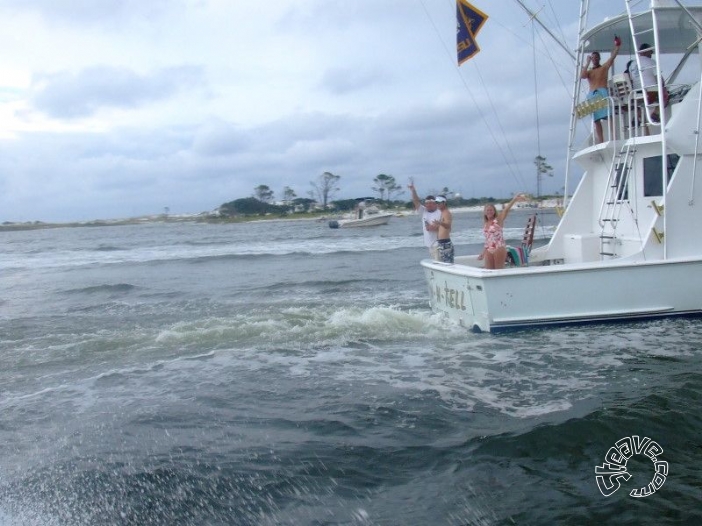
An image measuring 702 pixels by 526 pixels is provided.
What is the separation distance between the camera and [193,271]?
26172 mm

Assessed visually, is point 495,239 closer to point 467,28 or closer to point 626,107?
point 626,107

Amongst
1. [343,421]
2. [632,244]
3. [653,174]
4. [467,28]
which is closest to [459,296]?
[632,244]

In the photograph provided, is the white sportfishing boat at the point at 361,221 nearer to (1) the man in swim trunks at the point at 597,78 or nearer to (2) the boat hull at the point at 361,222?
(2) the boat hull at the point at 361,222

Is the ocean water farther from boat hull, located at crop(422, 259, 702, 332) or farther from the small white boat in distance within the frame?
the small white boat in distance

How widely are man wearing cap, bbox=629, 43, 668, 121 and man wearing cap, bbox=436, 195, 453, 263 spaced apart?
3.27 m

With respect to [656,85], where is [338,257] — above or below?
below

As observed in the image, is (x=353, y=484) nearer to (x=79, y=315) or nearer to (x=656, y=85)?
(x=656, y=85)

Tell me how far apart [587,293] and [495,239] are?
1501 mm

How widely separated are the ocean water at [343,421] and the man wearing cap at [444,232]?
3.30 ft

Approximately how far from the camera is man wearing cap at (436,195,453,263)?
11.1 m

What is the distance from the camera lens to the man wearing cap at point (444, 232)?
36.5 feet

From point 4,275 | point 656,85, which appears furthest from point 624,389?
point 4,275

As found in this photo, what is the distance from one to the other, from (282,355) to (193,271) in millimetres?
17484

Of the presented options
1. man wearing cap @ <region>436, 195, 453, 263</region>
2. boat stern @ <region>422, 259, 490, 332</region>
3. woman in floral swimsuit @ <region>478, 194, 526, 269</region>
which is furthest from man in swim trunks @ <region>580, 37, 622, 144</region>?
boat stern @ <region>422, 259, 490, 332</region>
